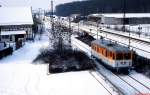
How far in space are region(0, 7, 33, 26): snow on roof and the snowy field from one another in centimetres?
2984

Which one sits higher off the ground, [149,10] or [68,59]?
[149,10]

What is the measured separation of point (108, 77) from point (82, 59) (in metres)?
7.43

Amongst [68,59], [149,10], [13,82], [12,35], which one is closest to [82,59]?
[68,59]

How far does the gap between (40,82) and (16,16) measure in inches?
1667

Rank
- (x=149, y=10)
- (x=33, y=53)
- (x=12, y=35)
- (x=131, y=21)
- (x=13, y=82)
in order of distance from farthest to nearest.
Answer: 1. (x=149, y=10)
2. (x=131, y=21)
3. (x=12, y=35)
4. (x=33, y=53)
5. (x=13, y=82)

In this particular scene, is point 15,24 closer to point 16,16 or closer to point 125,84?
point 16,16

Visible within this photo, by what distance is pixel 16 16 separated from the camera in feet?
213

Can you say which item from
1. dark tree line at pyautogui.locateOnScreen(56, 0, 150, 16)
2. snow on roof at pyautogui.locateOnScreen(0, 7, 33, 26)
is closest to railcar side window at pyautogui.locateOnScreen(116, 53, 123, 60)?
snow on roof at pyautogui.locateOnScreen(0, 7, 33, 26)

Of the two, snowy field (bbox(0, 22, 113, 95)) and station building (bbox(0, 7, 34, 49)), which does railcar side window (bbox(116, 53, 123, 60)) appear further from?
station building (bbox(0, 7, 34, 49))

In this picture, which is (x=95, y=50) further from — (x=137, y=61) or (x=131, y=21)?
(x=131, y=21)

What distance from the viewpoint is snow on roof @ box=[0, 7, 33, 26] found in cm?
6150

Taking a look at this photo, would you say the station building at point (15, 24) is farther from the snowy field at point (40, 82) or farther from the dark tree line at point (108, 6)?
the dark tree line at point (108, 6)

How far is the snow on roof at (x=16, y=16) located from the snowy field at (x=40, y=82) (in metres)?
29.8

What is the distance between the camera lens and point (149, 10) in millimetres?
115562
